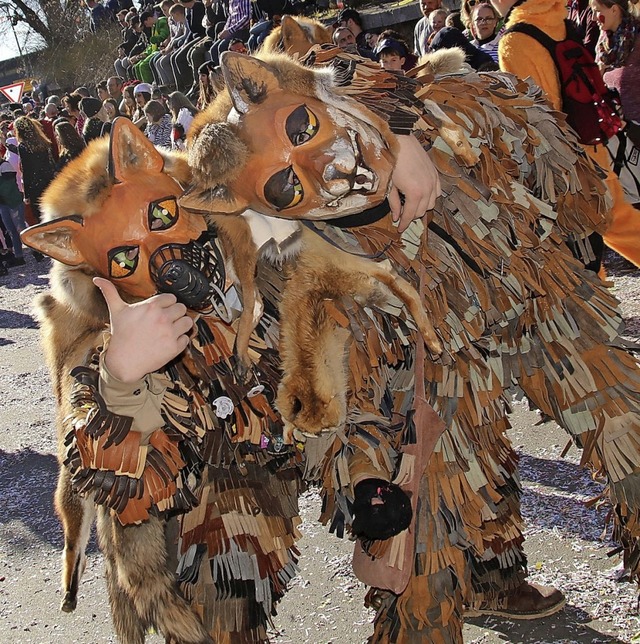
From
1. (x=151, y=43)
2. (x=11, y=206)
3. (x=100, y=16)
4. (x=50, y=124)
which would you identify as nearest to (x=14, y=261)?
(x=11, y=206)

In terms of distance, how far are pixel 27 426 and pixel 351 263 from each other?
354 cm

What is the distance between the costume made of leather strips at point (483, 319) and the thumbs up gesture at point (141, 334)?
1.12 ft

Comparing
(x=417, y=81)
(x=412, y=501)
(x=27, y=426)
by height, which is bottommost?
(x=27, y=426)

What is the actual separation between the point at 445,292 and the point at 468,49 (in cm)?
256

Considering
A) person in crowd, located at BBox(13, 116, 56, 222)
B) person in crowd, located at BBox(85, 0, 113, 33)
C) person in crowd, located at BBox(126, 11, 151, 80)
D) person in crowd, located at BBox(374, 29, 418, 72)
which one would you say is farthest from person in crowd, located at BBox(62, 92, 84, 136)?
person in crowd, located at BBox(374, 29, 418, 72)

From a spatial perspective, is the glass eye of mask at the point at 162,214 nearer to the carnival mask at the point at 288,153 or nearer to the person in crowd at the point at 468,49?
the carnival mask at the point at 288,153

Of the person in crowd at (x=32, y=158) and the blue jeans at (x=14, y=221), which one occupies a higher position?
the person in crowd at (x=32, y=158)

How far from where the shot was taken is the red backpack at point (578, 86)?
3.21 metres

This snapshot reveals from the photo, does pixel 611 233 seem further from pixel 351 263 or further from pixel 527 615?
pixel 351 263

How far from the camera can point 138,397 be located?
5.19 feet

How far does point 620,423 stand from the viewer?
6.00 feet

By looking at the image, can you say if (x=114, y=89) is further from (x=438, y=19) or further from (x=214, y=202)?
(x=214, y=202)

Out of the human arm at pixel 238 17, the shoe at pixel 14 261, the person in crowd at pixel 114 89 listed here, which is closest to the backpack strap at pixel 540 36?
the human arm at pixel 238 17

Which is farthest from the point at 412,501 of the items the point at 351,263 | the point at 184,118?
the point at 184,118
